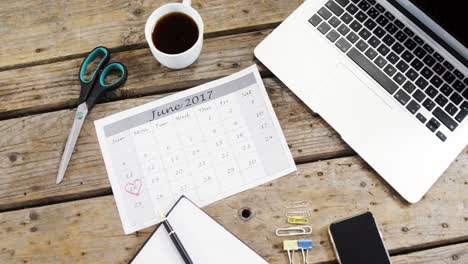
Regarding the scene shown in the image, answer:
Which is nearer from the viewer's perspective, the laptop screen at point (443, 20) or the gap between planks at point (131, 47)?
the laptop screen at point (443, 20)

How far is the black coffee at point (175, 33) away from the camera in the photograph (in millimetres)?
752

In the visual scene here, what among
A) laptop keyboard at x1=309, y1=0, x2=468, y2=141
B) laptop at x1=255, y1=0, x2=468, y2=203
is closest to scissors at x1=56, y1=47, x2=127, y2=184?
laptop at x1=255, y1=0, x2=468, y2=203

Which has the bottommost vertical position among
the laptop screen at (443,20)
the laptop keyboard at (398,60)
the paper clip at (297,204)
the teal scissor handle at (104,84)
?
the paper clip at (297,204)

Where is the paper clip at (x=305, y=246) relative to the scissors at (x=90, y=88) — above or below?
below

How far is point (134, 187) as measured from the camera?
0.74 m

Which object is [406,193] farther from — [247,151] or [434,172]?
[247,151]

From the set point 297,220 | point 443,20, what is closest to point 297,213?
point 297,220

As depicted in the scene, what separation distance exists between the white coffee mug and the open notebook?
0.24 metres

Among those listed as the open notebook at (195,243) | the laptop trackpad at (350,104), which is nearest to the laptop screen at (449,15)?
the laptop trackpad at (350,104)

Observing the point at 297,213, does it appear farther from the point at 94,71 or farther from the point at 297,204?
the point at 94,71

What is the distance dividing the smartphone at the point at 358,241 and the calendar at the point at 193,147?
0.40 feet

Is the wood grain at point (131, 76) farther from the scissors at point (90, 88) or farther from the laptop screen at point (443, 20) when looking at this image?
the laptop screen at point (443, 20)

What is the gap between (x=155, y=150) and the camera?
29.7 inches

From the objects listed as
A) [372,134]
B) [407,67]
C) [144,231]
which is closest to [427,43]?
[407,67]
